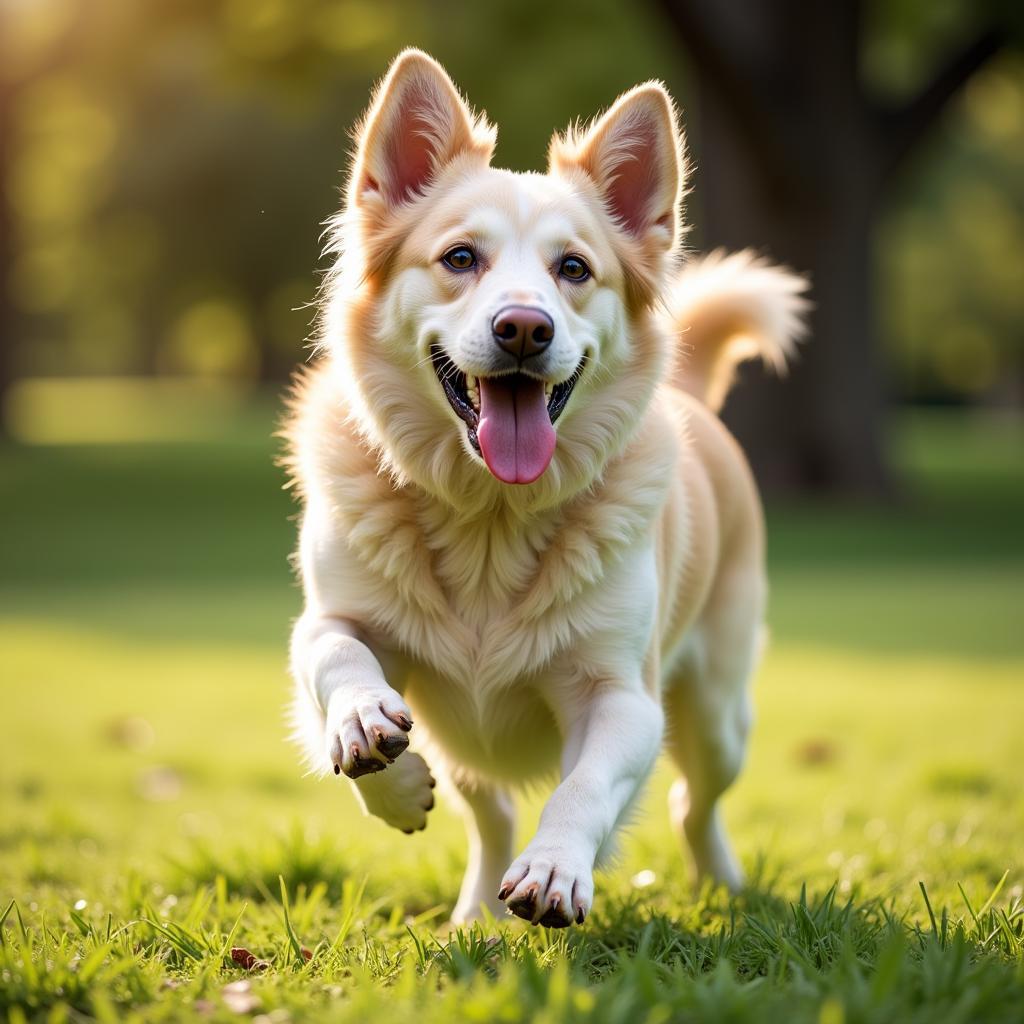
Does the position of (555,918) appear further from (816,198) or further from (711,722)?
(816,198)

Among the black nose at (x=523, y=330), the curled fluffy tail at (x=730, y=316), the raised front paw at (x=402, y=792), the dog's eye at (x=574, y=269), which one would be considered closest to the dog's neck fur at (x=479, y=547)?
the raised front paw at (x=402, y=792)

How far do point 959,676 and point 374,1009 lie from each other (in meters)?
6.82

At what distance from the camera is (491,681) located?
12.1 ft

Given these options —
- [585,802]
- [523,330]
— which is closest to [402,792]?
[585,802]

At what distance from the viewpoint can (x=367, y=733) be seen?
319cm

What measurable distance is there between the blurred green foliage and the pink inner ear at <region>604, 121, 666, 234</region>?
283 inches

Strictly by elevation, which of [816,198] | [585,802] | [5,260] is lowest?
[585,802]

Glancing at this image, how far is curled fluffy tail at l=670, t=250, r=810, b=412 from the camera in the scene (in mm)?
5047

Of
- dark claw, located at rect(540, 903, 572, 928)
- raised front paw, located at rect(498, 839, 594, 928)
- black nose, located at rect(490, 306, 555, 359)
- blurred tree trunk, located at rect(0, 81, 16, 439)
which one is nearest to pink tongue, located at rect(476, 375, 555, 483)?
black nose, located at rect(490, 306, 555, 359)

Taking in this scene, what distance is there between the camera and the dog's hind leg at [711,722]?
470 centimetres

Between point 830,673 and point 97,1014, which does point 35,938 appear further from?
point 830,673

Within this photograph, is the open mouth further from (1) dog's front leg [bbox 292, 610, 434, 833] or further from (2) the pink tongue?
(1) dog's front leg [bbox 292, 610, 434, 833]

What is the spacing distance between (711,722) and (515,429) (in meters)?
1.63

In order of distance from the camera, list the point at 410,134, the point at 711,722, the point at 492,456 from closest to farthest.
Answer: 1. the point at 492,456
2. the point at 410,134
3. the point at 711,722
